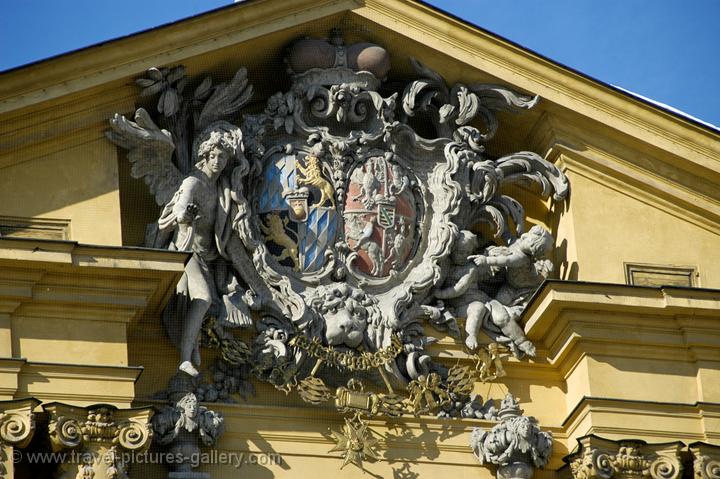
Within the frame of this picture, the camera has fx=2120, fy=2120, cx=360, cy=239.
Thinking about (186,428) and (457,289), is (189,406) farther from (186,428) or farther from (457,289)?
(457,289)

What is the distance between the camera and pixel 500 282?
595 inches

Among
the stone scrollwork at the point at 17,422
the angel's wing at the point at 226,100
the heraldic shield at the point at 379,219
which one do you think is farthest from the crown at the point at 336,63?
the stone scrollwork at the point at 17,422

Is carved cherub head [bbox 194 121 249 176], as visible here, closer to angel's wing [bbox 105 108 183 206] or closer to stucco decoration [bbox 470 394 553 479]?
angel's wing [bbox 105 108 183 206]

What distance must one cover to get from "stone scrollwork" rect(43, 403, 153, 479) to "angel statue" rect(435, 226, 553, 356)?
257 cm

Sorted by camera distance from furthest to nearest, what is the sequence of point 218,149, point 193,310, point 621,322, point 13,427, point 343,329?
point 621,322 < point 218,149 < point 343,329 < point 193,310 < point 13,427

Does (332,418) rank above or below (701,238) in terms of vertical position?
below

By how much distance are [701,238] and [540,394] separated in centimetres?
169

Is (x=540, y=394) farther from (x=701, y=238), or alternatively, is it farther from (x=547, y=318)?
(x=701, y=238)

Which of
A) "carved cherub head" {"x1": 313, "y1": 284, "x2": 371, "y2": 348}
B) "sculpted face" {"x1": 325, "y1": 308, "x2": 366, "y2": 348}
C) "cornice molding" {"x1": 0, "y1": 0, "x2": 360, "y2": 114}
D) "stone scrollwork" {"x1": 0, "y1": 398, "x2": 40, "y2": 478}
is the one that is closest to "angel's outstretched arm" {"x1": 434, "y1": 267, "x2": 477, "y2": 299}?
"carved cherub head" {"x1": 313, "y1": 284, "x2": 371, "y2": 348}

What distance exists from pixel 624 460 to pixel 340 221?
2541mm

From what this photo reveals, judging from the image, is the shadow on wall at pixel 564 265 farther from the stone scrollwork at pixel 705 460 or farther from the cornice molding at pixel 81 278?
the cornice molding at pixel 81 278

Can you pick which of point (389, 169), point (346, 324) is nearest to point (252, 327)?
point (346, 324)

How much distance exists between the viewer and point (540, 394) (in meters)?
14.8

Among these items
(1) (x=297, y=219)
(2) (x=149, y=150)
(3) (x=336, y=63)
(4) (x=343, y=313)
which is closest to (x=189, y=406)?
(4) (x=343, y=313)
